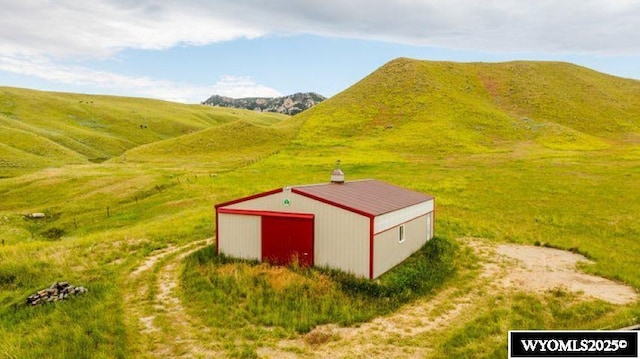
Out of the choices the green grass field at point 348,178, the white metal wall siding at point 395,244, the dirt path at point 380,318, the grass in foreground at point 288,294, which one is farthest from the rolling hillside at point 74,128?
the white metal wall siding at point 395,244

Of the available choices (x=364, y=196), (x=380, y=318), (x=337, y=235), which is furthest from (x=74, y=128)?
(x=380, y=318)

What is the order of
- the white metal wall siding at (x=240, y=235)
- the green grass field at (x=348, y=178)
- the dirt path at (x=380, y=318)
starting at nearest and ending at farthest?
1. the dirt path at (x=380, y=318)
2. the green grass field at (x=348, y=178)
3. the white metal wall siding at (x=240, y=235)

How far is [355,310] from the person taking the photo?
16844mm

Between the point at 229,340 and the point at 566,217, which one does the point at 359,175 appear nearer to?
the point at 566,217

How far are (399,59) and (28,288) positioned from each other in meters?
128

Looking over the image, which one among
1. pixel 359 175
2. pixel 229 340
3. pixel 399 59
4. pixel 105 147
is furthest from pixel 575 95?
pixel 229 340

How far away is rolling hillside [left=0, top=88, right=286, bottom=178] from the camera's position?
286ft

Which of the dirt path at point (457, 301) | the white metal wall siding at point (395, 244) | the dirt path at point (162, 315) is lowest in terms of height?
the dirt path at point (162, 315)

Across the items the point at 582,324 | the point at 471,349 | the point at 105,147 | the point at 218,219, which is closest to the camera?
the point at 471,349

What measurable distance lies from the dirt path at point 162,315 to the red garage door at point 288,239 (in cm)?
434

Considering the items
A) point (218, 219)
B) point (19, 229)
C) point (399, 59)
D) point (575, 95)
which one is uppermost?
point (399, 59)

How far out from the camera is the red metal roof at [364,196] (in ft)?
68.7

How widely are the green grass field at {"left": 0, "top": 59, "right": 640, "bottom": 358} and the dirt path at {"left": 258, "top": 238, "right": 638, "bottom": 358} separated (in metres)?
0.43

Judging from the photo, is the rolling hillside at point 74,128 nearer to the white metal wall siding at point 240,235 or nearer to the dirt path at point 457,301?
the white metal wall siding at point 240,235
